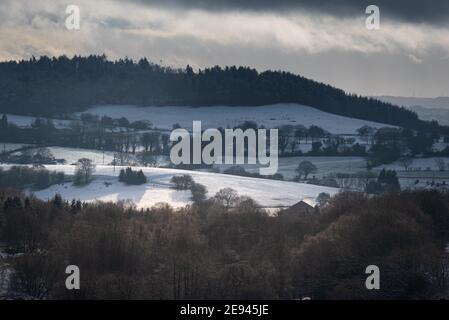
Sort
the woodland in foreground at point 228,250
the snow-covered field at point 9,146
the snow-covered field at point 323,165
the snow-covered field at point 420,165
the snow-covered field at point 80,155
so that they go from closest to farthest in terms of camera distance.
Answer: the woodland in foreground at point 228,250 → the snow-covered field at point 323,165 → the snow-covered field at point 420,165 → the snow-covered field at point 80,155 → the snow-covered field at point 9,146

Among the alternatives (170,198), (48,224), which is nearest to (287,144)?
(170,198)

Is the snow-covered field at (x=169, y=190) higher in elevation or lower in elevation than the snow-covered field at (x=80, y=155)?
lower

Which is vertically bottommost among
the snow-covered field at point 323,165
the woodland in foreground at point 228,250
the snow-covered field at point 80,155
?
the woodland in foreground at point 228,250

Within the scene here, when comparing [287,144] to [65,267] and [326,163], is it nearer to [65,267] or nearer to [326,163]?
[326,163]

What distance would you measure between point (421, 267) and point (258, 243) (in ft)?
54.6

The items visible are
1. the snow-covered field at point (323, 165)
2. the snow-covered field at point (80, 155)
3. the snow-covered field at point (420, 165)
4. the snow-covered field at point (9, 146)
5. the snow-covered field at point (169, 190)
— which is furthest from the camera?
the snow-covered field at point (9, 146)

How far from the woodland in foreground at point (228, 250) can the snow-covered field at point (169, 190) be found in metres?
19.3

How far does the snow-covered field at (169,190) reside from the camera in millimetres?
123688

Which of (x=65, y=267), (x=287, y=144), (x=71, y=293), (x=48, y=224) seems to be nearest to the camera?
(x=71, y=293)

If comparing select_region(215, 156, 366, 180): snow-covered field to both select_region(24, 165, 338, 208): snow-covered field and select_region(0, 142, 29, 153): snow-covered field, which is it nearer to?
select_region(24, 165, 338, 208): snow-covered field

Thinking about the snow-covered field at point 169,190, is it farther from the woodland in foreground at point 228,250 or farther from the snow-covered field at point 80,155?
the woodland in foreground at point 228,250

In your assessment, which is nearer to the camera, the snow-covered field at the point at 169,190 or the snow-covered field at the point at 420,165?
the snow-covered field at the point at 169,190

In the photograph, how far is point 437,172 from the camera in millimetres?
153125

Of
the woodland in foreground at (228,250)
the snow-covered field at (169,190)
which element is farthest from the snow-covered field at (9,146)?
the woodland in foreground at (228,250)
